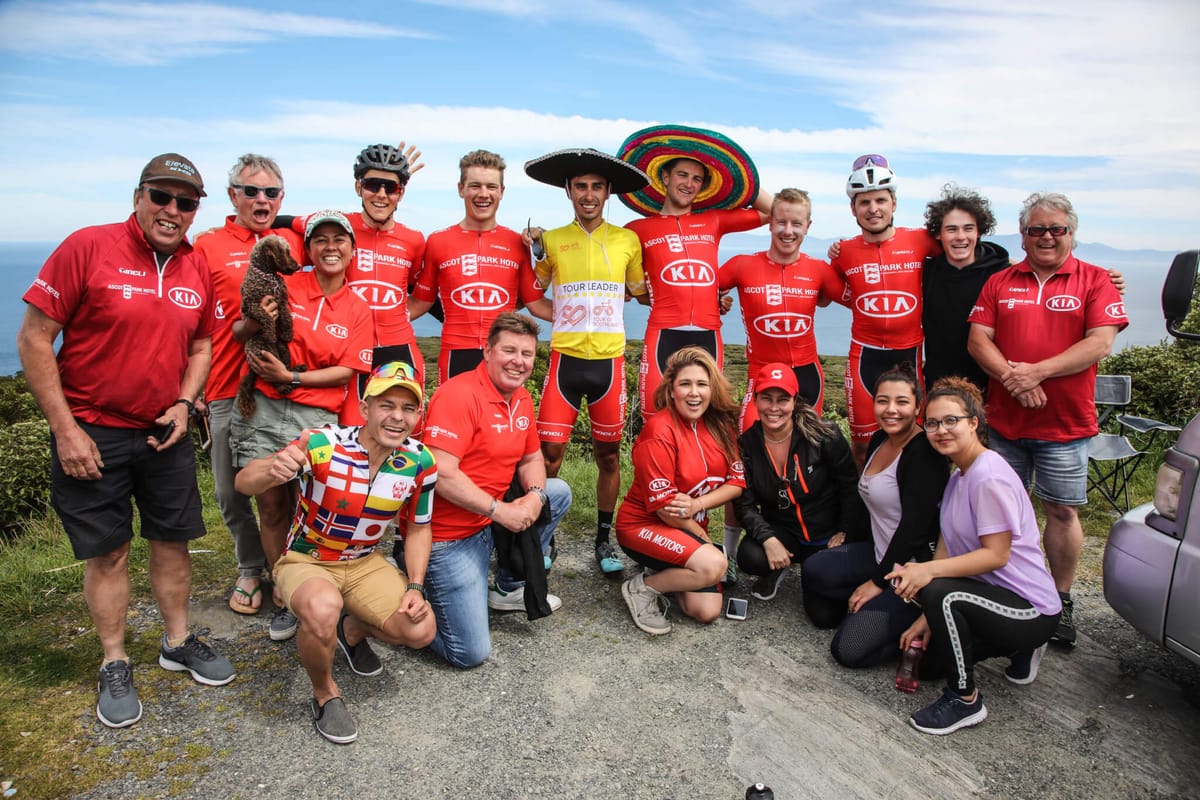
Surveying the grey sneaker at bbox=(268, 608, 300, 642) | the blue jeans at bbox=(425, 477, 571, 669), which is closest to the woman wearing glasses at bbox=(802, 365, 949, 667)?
the blue jeans at bbox=(425, 477, 571, 669)

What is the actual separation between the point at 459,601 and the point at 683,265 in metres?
3.05

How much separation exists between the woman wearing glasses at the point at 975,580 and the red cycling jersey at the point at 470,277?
3212 millimetres

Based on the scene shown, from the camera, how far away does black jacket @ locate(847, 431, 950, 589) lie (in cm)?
440

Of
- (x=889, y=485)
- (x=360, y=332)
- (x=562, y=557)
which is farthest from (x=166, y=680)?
(x=889, y=485)

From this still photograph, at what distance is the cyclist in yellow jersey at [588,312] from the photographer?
571cm

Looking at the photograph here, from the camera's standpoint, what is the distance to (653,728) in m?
3.77

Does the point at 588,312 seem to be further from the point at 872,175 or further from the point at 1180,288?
the point at 1180,288

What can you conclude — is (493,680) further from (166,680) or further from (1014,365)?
(1014,365)

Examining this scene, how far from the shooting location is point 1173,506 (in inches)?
144

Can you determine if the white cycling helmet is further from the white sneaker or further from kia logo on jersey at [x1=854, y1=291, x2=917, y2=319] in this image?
the white sneaker

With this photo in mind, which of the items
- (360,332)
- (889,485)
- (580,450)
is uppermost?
(360,332)

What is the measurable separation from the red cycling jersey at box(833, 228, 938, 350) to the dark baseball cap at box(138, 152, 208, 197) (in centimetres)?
440

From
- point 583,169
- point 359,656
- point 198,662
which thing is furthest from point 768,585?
point 198,662

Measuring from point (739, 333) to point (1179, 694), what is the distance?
3.45 m
